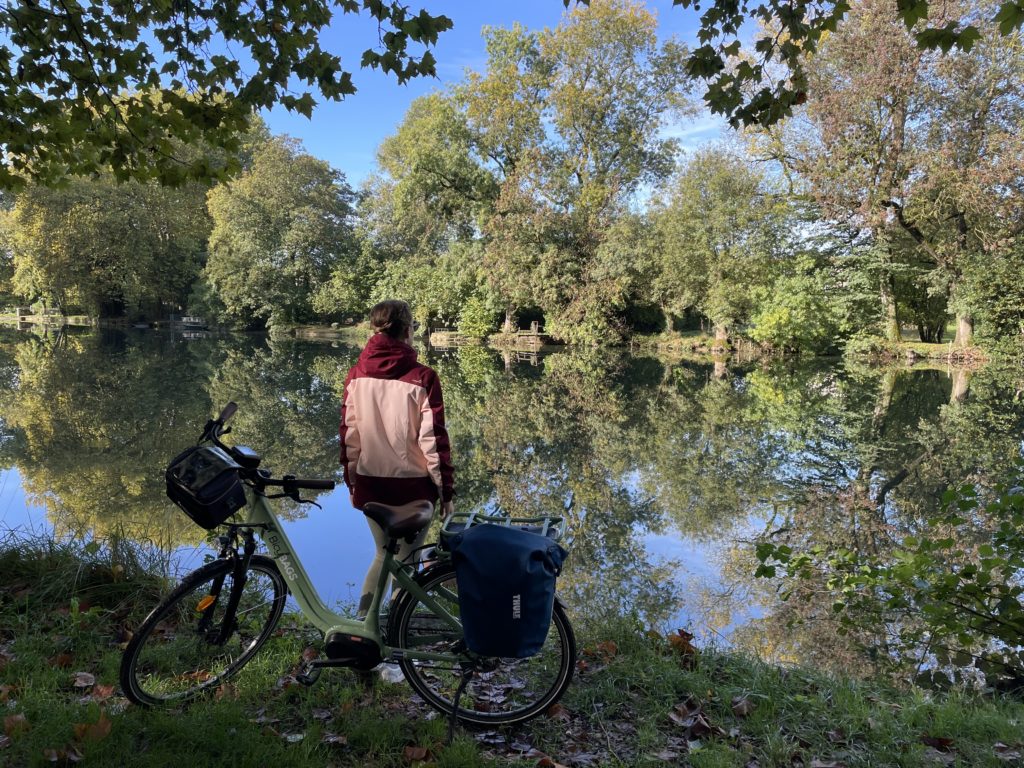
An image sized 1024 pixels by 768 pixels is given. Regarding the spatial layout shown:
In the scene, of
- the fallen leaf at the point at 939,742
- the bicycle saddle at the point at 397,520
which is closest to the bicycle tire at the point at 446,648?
the bicycle saddle at the point at 397,520

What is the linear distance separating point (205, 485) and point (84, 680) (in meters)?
1.28

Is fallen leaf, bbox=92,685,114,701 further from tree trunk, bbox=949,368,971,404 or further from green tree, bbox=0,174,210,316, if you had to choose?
green tree, bbox=0,174,210,316

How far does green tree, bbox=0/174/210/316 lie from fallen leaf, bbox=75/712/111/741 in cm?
3721

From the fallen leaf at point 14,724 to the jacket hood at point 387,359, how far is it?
6.24 ft

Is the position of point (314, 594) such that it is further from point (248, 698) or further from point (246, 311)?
point (246, 311)

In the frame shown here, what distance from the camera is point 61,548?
430cm

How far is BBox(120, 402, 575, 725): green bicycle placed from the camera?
267 centimetres

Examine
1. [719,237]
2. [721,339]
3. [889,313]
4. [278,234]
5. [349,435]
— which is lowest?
[349,435]

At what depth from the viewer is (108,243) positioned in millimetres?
39625

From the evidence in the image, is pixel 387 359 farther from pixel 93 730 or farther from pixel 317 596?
pixel 93 730

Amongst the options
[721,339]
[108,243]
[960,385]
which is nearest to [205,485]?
[960,385]

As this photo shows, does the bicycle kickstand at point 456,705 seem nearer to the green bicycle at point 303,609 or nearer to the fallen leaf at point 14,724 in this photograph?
the green bicycle at point 303,609

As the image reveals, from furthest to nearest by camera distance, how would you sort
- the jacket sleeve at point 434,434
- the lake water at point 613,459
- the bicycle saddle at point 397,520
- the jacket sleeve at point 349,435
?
the lake water at point 613,459, the jacket sleeve at point 349,435, the jacket sleeve at point 434,434, the bicycle saddle at point 397,520

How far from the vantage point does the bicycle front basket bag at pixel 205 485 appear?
2533 millimetres
